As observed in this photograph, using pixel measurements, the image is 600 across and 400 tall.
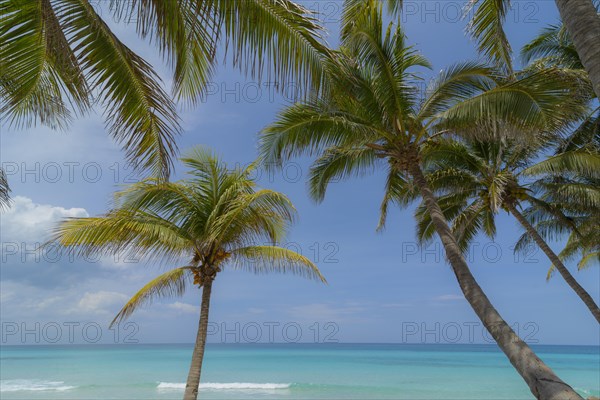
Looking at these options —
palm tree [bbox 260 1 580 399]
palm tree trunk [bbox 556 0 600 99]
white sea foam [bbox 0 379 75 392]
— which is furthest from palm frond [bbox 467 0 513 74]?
white sea foam [bbox 0 379 75 392]

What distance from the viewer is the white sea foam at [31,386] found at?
84.3 feet

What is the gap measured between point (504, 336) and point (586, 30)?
11.4ft

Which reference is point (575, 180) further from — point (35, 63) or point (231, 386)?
point (231, 386)

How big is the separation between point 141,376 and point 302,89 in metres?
34.5

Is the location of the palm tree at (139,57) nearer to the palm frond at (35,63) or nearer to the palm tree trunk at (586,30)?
the palm frond at (35,63)

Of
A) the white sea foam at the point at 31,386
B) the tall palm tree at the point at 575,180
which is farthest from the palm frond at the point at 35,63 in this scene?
the white sea foam at the point at 31,386

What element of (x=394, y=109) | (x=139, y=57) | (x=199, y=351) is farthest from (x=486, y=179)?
(x=139, y=57)

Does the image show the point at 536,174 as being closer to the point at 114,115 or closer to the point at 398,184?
the point at 398,184

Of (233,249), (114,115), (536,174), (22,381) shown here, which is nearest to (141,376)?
(22,381)

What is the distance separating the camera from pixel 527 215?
617 inches

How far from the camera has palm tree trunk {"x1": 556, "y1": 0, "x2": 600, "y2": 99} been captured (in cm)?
399

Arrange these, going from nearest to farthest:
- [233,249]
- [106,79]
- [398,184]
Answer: [106,79]
[233,249]
[398,184]

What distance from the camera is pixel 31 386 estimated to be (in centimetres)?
2744

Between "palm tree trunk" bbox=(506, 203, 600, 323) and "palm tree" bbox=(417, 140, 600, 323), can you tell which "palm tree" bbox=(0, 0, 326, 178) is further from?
"palm tree trunk" bbox=(506, 203, 600, 323)
